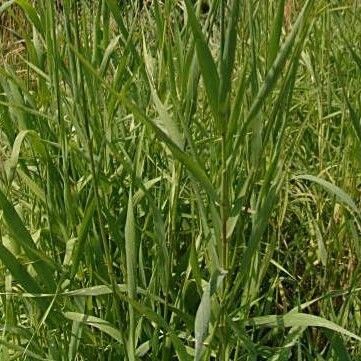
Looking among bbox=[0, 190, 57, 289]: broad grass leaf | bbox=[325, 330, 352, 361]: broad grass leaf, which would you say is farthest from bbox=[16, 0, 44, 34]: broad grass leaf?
bbox=[325, 330, 352, 361]: broad grass leaf

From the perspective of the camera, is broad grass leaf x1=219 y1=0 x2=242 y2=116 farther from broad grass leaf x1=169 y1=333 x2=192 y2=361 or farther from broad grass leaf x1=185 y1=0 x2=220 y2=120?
broad grass leaf x1=169 y1=333 x2=192 y2=361

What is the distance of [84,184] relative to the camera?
3.47 ft

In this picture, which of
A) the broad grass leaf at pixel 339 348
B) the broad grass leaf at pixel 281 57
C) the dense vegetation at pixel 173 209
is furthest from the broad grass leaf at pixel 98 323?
the broad grass leaf at pixel 281 57

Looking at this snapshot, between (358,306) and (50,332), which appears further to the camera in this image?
(358,306)

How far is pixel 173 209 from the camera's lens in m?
0.85

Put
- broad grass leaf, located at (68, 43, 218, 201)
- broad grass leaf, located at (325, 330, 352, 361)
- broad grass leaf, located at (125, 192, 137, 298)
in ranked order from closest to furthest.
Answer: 1. broad grass leaf, located at (68, 43, 218, 201)
2. broad grass leaf, located at (125, 192, 137, 298)
3. broad grass leaf, located at (325, 330, 352, 361)

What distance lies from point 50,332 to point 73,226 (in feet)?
0.47

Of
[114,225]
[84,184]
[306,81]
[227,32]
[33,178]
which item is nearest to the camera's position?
[227,32]

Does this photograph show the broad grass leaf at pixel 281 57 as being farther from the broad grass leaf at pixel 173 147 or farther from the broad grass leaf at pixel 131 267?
the broad grass leaf at pixel 131 267

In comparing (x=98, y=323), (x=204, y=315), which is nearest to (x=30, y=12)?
(x=98, y=323)

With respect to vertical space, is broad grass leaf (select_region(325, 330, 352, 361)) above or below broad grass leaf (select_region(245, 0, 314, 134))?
below

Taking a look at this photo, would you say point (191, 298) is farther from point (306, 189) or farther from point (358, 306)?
point (306, 189)

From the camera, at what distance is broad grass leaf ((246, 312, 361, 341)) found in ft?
2.76

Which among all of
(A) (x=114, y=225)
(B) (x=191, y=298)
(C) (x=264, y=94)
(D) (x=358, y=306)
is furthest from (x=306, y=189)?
(C) (x=264, y=94)
